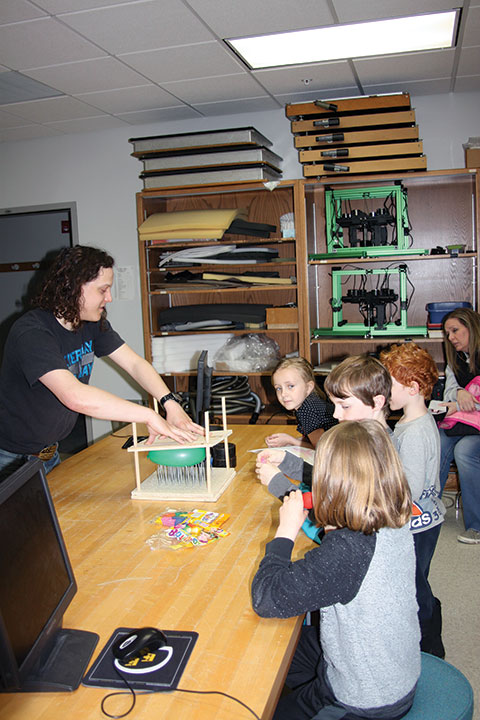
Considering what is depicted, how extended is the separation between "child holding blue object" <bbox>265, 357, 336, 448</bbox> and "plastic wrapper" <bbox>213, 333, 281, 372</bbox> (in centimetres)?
129

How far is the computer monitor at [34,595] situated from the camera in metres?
0.90

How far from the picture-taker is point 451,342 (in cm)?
343

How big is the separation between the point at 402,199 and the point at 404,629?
3.04 meters

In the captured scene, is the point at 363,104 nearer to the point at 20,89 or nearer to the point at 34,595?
the point at 20,89

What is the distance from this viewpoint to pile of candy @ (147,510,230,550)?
161 centimetres

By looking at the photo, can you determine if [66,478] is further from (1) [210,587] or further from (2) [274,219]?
(2) [274,219]

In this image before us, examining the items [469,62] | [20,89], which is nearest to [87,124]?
[20,89]

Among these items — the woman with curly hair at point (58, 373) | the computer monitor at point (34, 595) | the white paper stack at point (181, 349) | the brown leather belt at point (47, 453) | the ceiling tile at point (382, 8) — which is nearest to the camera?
Result: the computer monitor at point (34, 595)

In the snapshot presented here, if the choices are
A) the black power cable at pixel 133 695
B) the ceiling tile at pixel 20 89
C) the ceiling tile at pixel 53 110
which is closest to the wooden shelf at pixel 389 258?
the ceiling tile at pixel 53 110

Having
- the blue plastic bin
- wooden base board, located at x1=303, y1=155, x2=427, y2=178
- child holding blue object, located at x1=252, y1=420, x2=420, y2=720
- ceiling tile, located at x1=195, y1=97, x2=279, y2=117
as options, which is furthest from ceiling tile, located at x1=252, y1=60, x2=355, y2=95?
child holding blue object, located at x1=252, y1=420, x2=420, y2=720

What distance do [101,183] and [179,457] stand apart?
127 inches

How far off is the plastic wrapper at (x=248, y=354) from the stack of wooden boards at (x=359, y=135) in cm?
114

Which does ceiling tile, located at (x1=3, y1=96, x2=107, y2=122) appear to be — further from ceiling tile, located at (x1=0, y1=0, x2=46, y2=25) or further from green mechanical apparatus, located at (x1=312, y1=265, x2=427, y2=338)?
green mechanical apparatus, located at (x1=312, y1=265, x2=427, y2=338)

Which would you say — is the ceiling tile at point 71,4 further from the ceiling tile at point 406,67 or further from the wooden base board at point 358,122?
the wooden base board at point 358,122
